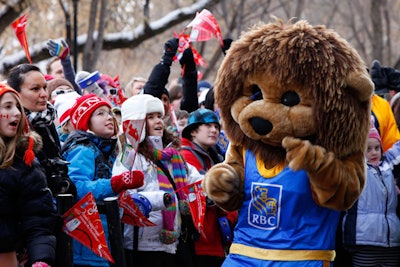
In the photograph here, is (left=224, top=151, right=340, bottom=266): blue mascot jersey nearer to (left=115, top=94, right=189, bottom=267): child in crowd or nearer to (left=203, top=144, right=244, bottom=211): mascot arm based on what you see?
(left=203, top=144, right=244, bottom=211): mascot arm

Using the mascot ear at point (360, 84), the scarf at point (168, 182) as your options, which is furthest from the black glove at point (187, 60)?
the mascot ear at point (360, 84)

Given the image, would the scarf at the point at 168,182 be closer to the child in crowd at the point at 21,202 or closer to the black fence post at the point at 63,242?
the black fence post at the point at 63,242

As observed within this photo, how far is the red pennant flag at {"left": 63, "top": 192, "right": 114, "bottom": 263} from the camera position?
5.87 m

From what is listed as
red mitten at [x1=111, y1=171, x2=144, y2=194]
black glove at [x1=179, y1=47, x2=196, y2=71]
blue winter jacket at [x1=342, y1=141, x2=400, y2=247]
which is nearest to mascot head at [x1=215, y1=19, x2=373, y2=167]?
red mitten at [x1=111, y1=171, x2=144, y2=194]

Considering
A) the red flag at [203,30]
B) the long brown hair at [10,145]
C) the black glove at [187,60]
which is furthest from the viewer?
the red flag at [203,30]

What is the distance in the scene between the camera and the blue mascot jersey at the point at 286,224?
211 inches

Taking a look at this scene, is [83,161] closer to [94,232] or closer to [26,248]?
[94,232]

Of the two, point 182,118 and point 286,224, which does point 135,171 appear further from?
point 182,118

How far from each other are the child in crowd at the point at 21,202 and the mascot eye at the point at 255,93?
141 cm

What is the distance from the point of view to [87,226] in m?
5.94

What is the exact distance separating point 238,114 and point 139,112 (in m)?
1.56

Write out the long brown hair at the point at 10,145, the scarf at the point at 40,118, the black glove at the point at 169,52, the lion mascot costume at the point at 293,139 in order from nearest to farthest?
the lion mascot costume at the point at 293,139, the long brown hair at the point at 10,145, the scarf at the point at 40,118, the black glove at the point at 169,52

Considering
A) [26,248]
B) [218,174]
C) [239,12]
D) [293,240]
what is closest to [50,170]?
[26,248]

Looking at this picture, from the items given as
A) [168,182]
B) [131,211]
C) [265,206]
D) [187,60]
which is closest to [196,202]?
[168,182]
